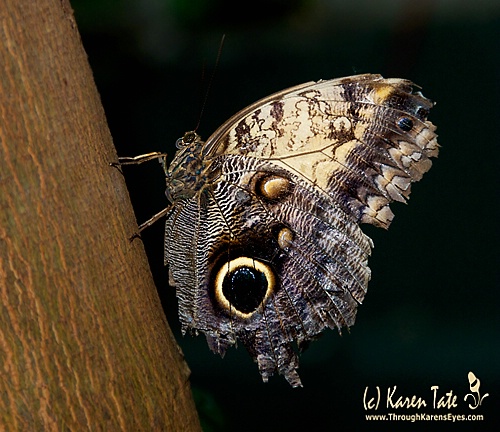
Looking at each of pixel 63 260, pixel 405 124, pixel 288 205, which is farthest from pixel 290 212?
pixel 63 260

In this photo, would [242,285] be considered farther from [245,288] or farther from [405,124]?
[405,124]

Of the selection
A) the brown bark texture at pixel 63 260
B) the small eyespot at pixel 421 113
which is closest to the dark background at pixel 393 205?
the small eyespot at pixel 421 113

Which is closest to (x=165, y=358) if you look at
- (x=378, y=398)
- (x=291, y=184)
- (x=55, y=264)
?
(x=55, y=264)

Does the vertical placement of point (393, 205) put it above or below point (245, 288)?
above

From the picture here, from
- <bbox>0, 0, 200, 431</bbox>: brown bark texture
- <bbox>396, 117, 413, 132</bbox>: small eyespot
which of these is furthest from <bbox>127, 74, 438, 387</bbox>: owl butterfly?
<bbox>0, 0, 200, 431</bbox>: brown bark texture

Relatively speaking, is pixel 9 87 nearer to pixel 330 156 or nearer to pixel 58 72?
pixel 58 72
